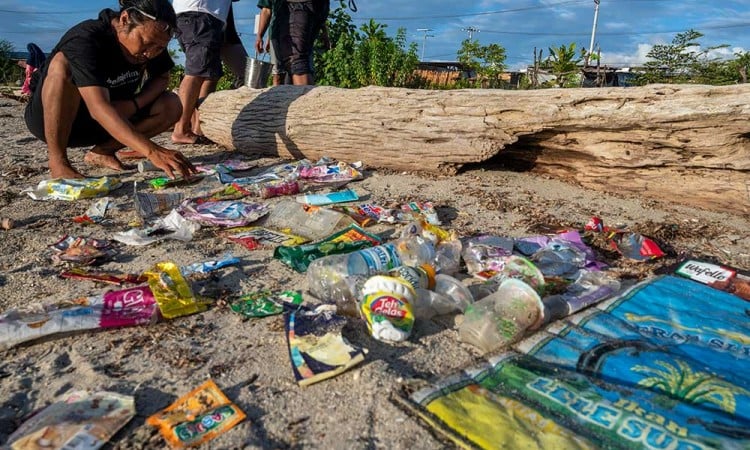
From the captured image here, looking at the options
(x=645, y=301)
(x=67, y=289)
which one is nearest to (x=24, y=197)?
(x=67, y=289)

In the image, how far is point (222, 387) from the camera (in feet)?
4.68

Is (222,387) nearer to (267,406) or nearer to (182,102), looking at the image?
(267,406)

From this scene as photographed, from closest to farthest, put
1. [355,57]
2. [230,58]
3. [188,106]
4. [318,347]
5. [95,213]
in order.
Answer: [318,347] < [95,213] < [188,106] < [230,58] < [355,57]

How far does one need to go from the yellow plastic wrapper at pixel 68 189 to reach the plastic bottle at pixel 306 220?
1245 millimetres

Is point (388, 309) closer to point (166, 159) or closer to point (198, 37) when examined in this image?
point (166, 159)

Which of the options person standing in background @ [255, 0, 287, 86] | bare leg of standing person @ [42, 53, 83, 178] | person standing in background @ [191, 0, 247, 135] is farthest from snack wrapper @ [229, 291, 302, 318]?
person standing in background @ [255, 0, 287, 86]

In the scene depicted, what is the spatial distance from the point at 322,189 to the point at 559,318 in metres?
2.09

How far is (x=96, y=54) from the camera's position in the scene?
3.10 metres

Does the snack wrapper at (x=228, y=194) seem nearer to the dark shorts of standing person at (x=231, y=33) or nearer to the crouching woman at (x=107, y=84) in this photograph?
the crouching woman at (x=107, y=84)

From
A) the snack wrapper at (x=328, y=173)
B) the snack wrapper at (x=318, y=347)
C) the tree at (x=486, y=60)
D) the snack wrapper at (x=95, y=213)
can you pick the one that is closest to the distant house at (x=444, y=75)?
the tree at (x=486, y=60)

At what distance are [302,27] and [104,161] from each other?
7.87 ft

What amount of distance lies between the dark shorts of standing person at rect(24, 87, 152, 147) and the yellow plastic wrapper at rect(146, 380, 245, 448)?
2.97m

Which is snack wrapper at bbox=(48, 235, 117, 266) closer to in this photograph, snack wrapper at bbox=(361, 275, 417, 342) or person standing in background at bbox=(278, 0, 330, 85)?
snack wrapper at bbox=(361, 275, 417, 342)

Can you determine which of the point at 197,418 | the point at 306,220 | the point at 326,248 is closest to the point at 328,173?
the point at 306,220
